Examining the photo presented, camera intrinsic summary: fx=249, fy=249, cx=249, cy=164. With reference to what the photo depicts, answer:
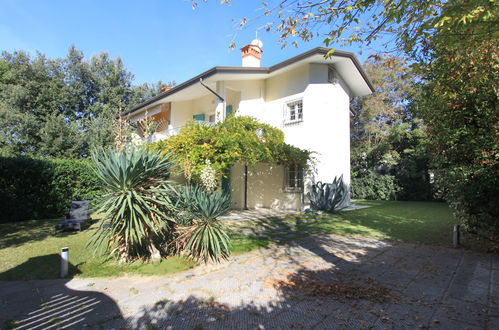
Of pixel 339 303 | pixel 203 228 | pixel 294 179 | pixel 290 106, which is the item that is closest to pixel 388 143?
pixel 290 106

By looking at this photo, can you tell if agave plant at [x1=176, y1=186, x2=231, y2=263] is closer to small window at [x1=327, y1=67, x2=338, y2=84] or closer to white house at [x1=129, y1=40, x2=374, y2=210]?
white house at [x1=129, y1=40, x2=374, y2=210]

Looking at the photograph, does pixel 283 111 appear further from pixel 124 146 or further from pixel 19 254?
pixel 19 254

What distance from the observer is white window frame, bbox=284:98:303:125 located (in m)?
14.1

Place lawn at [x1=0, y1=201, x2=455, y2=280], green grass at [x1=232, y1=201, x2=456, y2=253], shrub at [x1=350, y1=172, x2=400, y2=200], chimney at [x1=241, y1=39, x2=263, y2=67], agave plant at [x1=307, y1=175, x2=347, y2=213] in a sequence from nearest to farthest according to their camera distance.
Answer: lawn at [x1=0, y1=201, x2=455, y2=280] → green grass at [x1=232, y1=201, x2=456, y2=253] → agave plant at [x1=307, y1=175, x2=347, y2=213] → chimney at [x1=241, y1=39, x2=263, y2=67] → shrub at [x1=350, y1=172, x2=400, y2=200]

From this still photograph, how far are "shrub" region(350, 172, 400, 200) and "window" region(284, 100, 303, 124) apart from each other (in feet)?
40.5

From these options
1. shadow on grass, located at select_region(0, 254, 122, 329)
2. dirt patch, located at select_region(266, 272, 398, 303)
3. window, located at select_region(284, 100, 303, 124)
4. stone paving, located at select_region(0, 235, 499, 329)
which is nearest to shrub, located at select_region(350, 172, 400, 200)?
window, located at select_region(284, 100, 303, 124)

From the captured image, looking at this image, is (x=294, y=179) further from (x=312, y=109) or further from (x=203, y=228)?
(x=203, y=228)

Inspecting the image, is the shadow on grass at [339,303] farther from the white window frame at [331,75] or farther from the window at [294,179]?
the white window frame at [331,75]

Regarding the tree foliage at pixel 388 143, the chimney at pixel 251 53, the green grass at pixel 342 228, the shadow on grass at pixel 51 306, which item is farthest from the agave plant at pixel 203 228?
the tree foliage at pixel 388 143

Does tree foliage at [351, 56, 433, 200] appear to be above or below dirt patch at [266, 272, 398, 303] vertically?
above

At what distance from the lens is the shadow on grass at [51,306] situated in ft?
10.9

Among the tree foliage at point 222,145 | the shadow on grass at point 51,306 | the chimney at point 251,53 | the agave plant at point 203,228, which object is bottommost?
the shadow on grass at point 51,306

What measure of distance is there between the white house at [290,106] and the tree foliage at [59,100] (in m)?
10.9

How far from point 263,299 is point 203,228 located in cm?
216
